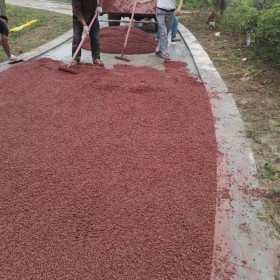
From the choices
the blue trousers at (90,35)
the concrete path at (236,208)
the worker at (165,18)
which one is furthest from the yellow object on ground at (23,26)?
the concrete path at (236,208)

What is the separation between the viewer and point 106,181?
289 cm

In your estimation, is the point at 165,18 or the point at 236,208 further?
the point at 165,18

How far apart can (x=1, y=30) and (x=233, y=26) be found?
5.90m

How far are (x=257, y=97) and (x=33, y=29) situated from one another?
277 inches

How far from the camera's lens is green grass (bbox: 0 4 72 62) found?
301 inches

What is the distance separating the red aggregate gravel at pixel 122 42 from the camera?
7148mm

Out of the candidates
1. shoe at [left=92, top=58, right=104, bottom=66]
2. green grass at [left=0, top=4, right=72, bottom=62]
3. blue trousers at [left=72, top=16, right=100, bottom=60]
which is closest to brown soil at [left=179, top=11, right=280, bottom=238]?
shoe at [left=92, top=58, right=104, bottom=66]

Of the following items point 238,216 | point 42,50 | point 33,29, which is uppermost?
point 238,216

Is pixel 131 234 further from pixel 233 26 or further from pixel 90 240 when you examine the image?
pixel 233 26

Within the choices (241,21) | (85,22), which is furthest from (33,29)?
(241,21)

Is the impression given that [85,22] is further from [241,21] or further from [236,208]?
[236,208]

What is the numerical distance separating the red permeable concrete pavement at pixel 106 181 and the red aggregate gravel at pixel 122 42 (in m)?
2.39

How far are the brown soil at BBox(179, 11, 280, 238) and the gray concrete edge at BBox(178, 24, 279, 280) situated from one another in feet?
0.34

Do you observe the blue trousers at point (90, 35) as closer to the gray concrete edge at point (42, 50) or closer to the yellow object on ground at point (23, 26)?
the gray concrete edge at point (42, 50)
